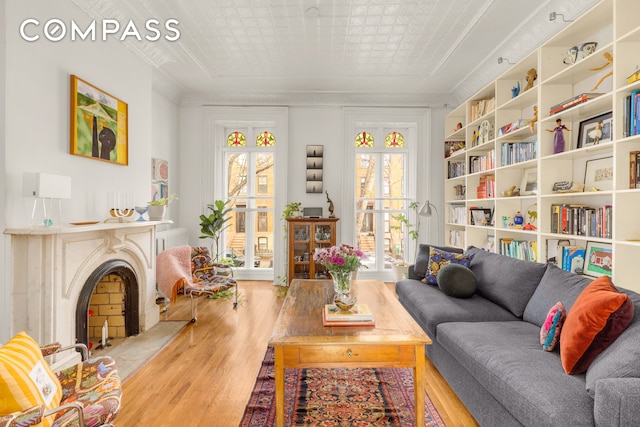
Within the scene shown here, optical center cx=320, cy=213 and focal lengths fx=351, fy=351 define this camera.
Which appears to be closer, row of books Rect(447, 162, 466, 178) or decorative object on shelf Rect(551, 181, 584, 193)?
decorative object on shelf Rect(551, 181, 584, 193)

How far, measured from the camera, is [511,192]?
4.10 meters

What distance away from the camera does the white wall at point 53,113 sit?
239 cm

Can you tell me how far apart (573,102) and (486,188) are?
1.69m

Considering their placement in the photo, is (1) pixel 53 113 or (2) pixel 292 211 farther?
(2) pixel 292 211

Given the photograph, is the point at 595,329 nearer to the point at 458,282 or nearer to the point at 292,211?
the point at 458,282

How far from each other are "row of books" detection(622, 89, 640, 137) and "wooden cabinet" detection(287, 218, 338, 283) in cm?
370

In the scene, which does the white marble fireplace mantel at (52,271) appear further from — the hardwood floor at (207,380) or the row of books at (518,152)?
the row of books at (518,152)

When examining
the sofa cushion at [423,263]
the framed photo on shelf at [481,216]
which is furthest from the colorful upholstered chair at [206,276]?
the framed photo on shelf at [481,216]

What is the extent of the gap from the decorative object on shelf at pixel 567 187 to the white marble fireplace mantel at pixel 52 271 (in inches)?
158

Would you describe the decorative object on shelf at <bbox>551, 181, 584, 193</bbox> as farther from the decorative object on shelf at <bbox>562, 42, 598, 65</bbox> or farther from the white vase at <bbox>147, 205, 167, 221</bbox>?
the white vase at <bbox>147, 205, 167, 221</bbox>

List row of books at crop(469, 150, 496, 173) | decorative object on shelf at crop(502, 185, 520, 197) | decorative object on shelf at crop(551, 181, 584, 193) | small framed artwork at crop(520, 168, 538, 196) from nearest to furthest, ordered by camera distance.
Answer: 1. decorative object on shelf at crop(551, 181, 584, 193)
2. small framed artwork at crop(520, 168, 538, 196)
3. decorative object on shelf at crop(502, 185, 520, 197)
4. row of books at crop(469, 150, 496, 173)

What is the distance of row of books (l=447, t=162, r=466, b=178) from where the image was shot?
5.36 m

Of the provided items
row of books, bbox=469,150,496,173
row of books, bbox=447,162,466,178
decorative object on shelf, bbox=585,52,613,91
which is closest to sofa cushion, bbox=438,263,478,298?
row of books, bbox=469,150,496,173

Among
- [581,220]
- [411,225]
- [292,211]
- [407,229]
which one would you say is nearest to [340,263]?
[581,220]
